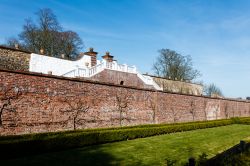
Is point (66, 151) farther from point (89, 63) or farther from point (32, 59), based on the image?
point (89, 63)

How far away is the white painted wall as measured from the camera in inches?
875

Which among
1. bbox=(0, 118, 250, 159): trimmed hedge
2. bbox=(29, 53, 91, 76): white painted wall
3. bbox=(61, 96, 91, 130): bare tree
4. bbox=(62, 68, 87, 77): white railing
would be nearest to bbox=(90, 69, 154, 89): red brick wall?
bbox=(62, 68, 87, 77): white railing

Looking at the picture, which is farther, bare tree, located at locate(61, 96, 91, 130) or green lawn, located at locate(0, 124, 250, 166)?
bare tree, located at locate(61, 96, 91, 130)

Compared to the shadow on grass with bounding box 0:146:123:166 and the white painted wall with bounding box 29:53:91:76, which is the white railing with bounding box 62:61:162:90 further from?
the shadow on grass with bounding box 0:146:123:166

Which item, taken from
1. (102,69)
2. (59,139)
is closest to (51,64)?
(102,69)

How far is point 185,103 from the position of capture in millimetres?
23281

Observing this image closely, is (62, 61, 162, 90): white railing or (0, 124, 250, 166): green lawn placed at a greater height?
(62, 61, 162, 90): white railing

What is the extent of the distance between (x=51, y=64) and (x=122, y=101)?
10697mm

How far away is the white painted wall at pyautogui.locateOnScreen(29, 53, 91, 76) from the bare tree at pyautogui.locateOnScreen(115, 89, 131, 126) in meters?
8.34

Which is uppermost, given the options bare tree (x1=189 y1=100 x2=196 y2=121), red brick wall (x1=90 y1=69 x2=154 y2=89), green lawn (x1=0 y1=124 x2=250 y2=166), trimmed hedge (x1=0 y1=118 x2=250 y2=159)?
red brick wall (x1=90 y1=69 x2=154 y2=89)

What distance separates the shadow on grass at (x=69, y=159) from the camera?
7454 millimetres

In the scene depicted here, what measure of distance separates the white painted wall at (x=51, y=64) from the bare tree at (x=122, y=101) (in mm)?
8341

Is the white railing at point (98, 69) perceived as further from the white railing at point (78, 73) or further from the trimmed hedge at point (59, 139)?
the trimmed hedge at point (59, 139)

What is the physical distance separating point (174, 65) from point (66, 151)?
4279 cm
